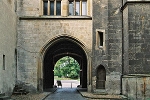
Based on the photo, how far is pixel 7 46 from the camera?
51.2 feet

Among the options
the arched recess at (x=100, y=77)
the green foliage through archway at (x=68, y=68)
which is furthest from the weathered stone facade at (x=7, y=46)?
the green foliage through archway at (x=68, y=68)

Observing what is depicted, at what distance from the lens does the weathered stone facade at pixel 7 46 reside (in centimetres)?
1450

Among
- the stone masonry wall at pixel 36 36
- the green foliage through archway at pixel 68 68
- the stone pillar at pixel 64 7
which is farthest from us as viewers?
the green foliage through archway at pixel 68 68

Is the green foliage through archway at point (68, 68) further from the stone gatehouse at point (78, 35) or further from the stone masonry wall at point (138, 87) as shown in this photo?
the stone masonry wall at point (138, 87)

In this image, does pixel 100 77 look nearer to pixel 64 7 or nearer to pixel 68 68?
pixel 64 7

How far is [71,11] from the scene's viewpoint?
18859 millimetres

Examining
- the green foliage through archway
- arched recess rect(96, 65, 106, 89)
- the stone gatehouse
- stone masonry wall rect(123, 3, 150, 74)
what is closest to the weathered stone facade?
the stone gatehouse

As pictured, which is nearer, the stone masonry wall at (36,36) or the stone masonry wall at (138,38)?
the stone masonry wall at (138,38)

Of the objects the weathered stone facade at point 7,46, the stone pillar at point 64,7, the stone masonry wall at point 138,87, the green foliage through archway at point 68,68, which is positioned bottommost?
the green foliage through archway at point 68,68

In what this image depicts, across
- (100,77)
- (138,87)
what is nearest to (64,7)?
(100,77)

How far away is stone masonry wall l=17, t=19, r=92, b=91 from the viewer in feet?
59.6

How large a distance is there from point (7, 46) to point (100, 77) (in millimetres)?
5656

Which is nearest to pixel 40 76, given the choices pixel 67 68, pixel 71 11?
pixel 71 11

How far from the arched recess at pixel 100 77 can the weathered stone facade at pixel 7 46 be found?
180 inches
